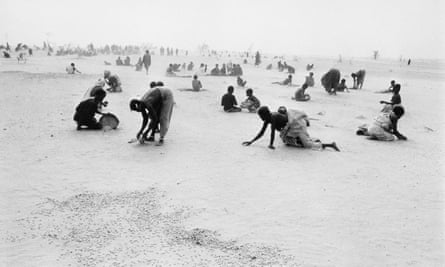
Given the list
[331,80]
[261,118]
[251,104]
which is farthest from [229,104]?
[331,80]

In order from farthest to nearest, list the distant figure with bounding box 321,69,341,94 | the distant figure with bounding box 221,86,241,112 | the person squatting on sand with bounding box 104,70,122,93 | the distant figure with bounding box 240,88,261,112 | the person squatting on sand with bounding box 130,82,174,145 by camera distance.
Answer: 1. the distant figure with bounding box 321,69,341,94
2. the person squatting on sand with bounding box 104,70,122,93
3. the distant figure with bounding box 240,88,261,112
4. the distant figure with bounding box 221,86,241,112
5. the person squatting on sand with bounding box 130,82,174,145

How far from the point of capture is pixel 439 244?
448 centimetres

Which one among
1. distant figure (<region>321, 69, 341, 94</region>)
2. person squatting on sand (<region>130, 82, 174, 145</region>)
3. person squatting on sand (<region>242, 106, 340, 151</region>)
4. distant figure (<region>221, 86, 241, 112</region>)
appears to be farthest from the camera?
distant figure (<region>321, 69, 341, 94</region>)

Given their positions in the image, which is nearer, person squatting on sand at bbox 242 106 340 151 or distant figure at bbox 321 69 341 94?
person squatting on sand at bbox 242 106 340 151

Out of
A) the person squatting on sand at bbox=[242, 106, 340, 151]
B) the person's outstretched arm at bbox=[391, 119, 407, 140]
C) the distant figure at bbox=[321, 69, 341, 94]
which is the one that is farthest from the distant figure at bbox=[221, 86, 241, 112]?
the distant figure at bbox=[321, 69, 341, 94]

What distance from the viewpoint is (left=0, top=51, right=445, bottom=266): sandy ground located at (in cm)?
417

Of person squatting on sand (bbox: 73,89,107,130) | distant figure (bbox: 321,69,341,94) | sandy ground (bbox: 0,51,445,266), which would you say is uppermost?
distant figure (bbox: 321,69,341,94)

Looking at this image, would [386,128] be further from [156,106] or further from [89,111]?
[89,111]

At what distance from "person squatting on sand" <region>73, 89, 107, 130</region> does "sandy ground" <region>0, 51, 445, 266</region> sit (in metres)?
0.31

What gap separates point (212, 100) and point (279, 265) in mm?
11543

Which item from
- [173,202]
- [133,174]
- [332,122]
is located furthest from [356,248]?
[332,122]

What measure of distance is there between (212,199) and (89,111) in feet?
16.9

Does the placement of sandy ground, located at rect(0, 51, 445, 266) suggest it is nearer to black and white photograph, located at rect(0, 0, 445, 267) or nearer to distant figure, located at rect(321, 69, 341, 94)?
black and white photograph, located at rect(0, 0, 445, 267)

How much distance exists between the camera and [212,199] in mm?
5547
